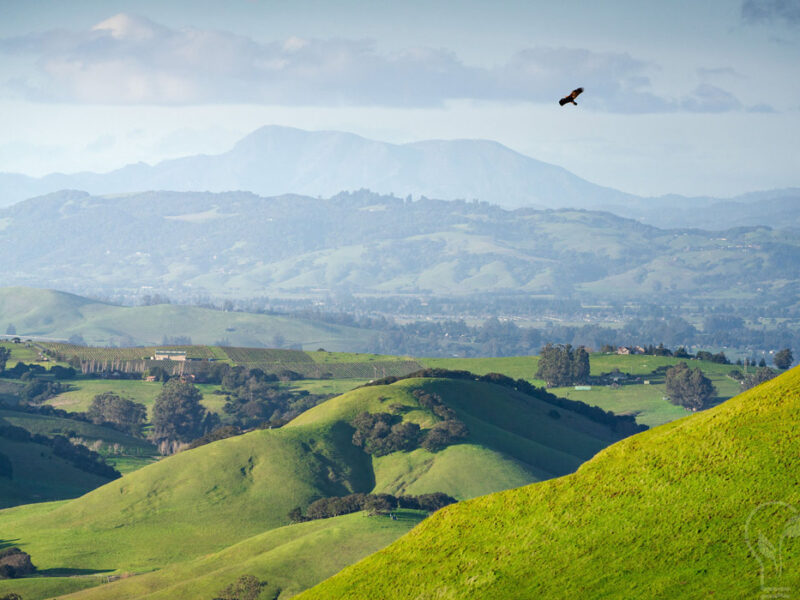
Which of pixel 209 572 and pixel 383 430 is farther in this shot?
pixel 383 430

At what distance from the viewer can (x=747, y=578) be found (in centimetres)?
3753

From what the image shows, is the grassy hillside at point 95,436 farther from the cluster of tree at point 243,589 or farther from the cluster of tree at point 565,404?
the cluster of tree at point 243,589

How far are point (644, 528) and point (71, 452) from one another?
454 ft

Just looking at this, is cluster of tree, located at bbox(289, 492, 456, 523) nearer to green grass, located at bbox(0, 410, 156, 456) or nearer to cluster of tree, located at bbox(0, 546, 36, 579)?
cluster of tree, located at bbox(0, 546, 36, 579)

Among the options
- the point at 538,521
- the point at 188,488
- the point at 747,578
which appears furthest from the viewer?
the point at 188,488

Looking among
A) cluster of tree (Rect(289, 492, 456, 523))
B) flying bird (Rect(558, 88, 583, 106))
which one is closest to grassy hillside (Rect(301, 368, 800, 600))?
flying bird (Rect(558, 88, 583, 106))

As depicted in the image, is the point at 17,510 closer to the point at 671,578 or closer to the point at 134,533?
the point at 134,533

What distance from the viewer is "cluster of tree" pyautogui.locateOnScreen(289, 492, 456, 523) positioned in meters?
110

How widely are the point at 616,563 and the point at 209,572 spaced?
5262cm

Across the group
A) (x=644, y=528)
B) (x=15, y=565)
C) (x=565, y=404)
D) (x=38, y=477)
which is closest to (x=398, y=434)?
(x=38, y=477)

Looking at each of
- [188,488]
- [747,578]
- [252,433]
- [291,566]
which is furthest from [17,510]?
[747,578]

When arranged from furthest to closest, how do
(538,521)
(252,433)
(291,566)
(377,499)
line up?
(252,433) < (377,499) < (291,566) < (538,521)

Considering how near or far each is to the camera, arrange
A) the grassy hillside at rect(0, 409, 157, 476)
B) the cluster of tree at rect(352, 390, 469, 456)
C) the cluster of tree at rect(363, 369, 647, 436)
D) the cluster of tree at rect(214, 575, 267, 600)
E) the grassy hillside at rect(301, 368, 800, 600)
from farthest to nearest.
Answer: the cluster of tree at rect(363, 369, 647, 436) → the grassy hillside at rect(0, 409, 157, 476) → the cluster of tree at rect(352, 390, 469, 456) → the cluster of tree at rect(214, 575, 267, 600) → the grassy hillside at rect(301, 368, 800, 600)

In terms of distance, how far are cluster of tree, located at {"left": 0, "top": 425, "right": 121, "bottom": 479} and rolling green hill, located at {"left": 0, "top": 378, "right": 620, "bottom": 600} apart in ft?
110
